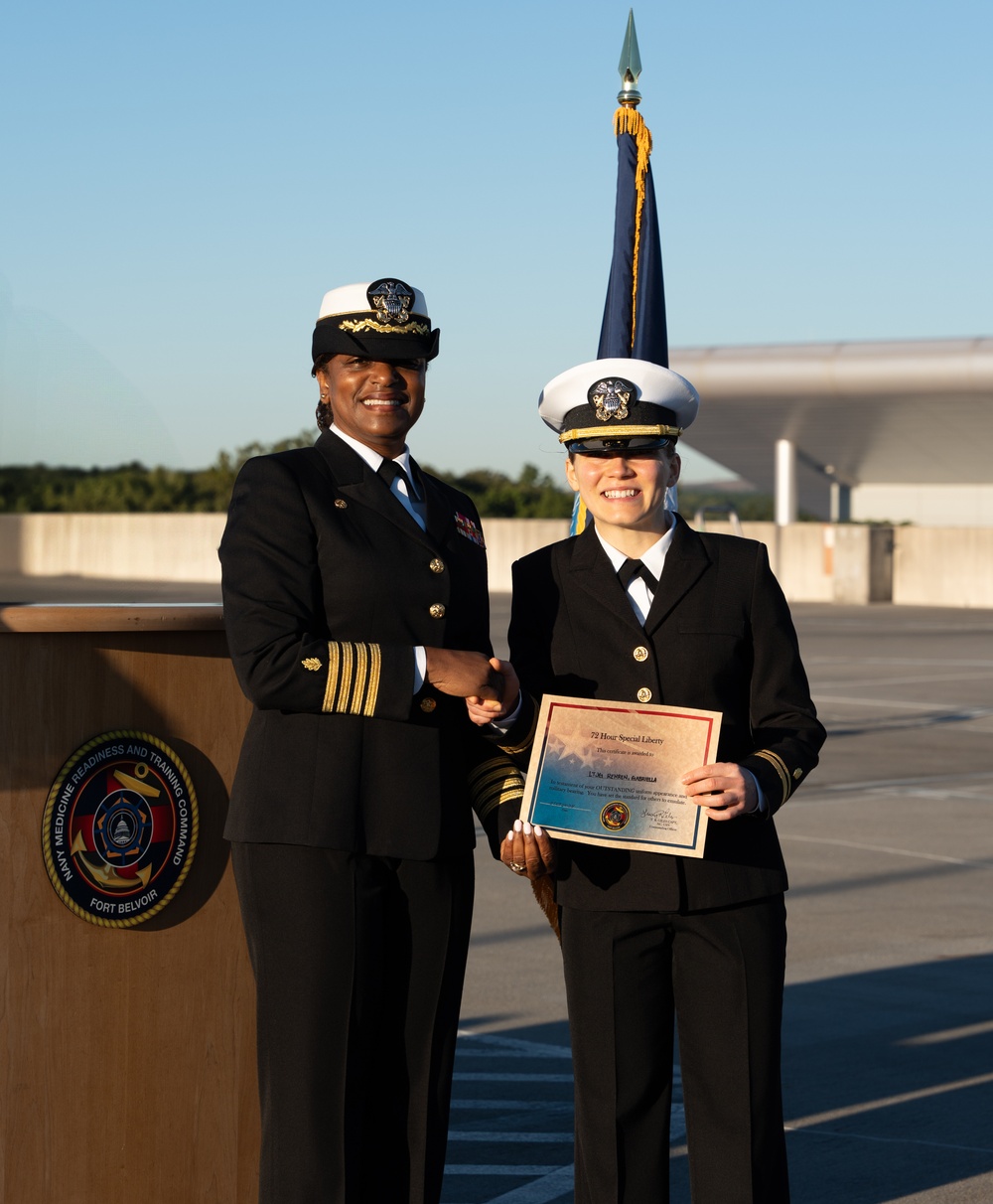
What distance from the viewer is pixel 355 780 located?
3285 mm

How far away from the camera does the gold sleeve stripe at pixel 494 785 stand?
347cm

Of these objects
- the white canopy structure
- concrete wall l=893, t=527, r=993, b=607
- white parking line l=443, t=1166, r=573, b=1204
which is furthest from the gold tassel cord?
concrete wall l=893, t=527, r=993, b=607

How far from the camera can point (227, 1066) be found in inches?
149

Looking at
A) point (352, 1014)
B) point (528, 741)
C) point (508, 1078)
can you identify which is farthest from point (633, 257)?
point (352, 1014)

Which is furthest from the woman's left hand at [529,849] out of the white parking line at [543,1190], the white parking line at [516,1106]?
the white parking line at [516,1106]

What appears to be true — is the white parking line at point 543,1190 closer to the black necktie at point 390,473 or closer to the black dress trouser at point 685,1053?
the black dress trouser at point 685,1053

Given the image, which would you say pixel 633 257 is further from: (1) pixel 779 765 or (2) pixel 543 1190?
(1) pixel 779 765

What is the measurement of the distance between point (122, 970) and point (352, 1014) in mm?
665

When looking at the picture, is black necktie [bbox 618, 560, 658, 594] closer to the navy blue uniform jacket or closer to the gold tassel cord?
the navy blue uniform jacket

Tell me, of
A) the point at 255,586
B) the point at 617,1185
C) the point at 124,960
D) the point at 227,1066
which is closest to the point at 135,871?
the point at 124,960

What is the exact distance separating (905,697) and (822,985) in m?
12.5

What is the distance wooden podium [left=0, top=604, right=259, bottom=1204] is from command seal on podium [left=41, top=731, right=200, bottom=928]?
24 millimetres

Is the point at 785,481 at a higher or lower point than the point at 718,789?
higher

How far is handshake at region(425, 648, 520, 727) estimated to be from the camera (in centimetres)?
322
